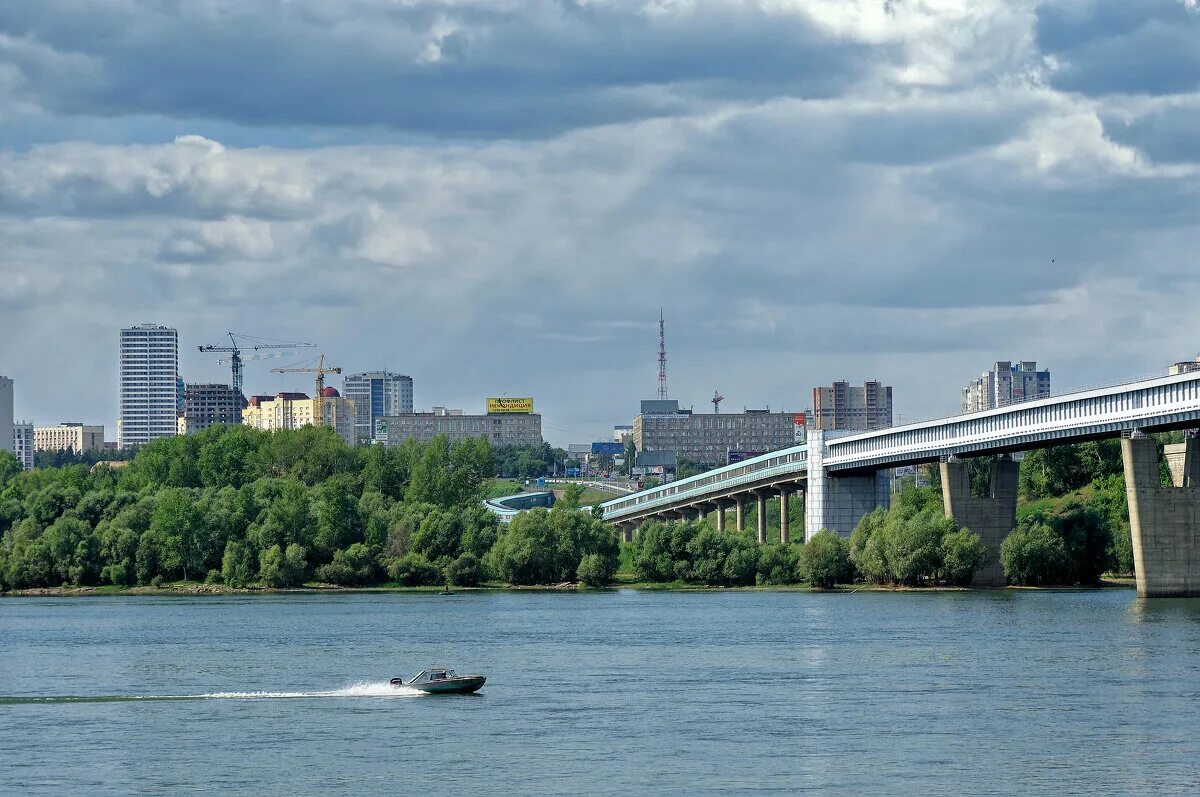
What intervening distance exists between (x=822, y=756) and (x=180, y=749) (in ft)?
63.8

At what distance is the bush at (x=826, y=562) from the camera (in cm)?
13750

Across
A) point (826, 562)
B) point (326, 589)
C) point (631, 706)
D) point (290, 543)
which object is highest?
point (290, 543)

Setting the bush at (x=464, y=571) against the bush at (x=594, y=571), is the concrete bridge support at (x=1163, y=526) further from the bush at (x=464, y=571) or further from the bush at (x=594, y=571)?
the bush at (x=464, y=571)

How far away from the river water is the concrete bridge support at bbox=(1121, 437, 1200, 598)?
7.00ft

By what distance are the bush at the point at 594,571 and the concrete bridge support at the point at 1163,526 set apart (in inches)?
2046

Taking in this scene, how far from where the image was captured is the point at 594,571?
14862 centimetres

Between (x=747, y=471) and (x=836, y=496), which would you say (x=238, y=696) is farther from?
(x=747, y=471)

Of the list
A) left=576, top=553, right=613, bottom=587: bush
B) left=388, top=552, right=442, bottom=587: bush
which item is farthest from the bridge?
left=388, top=552, right=442, bottom=587: bush

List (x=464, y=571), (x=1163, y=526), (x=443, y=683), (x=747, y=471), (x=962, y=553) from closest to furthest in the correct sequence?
1. (x=443, y=683)
2. (x=1163, y=526)
3. (x=962, y=553)
4. (x=464, y=571)
5. (x=747, y=471)

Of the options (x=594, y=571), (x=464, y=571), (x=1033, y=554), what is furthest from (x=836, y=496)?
(x=464, y=571)

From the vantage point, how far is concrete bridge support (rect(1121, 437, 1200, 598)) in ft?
346

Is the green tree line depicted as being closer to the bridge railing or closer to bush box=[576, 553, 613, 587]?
bush box=[576, 553, 613, 587]

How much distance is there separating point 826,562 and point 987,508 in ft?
40.9

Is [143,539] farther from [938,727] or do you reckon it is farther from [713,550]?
[938,727]
